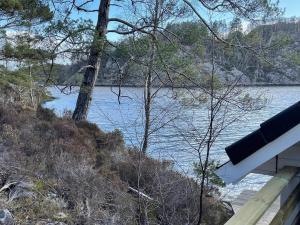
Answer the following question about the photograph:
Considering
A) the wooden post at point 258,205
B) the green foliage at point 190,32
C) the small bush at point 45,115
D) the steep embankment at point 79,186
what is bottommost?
the steep embankment at point 79,186

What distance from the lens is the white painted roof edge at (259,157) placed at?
2.26 m

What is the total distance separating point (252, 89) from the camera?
10.7m

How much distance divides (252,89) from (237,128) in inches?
318

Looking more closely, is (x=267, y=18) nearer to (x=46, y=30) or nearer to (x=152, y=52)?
(x=152, y=52)

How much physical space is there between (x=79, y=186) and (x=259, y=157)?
4.53 metres

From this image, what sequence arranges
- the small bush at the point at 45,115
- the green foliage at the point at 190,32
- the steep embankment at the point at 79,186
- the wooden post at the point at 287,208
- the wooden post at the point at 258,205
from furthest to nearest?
the small bush at the point at 45,115, the green foliage at the point at 190,32, the steep embankment at the point at 79,186, the wooden post at the point at 287,208, the wooden post at the point at 258,205

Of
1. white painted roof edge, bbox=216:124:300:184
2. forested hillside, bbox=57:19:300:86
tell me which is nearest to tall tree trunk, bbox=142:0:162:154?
forested hillside, bbox=57:19:300:86

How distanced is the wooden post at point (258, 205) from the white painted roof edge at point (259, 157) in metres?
0.23

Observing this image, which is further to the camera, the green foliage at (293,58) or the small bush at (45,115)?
the small bush at (45,115)

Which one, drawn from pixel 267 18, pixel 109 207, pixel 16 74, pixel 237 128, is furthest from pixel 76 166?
pixel 237 128

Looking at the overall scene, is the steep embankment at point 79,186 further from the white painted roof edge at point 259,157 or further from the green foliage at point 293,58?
the green foliage at point 293,58

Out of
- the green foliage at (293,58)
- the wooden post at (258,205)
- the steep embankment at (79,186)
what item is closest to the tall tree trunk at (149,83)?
the steep embankment at (79,186)

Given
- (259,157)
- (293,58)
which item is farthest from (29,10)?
(259,157)

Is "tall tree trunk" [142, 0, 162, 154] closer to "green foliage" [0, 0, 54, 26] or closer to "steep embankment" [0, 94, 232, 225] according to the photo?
"steep embankment" [0, 94, 232, 225]
